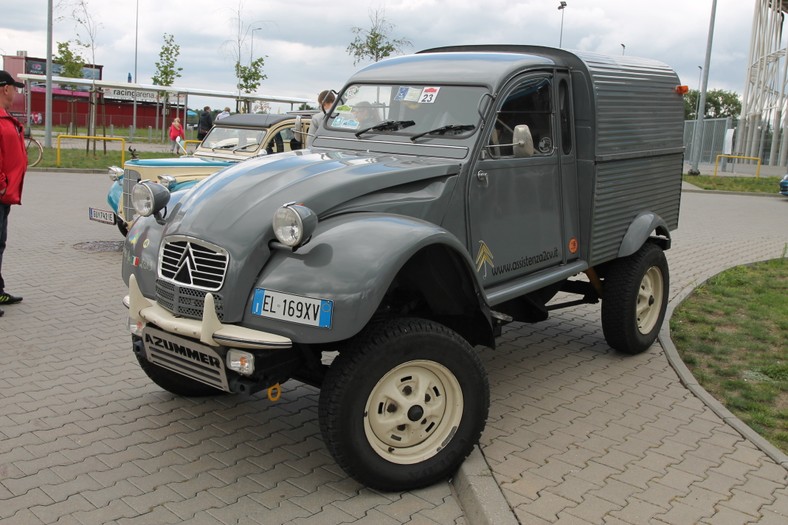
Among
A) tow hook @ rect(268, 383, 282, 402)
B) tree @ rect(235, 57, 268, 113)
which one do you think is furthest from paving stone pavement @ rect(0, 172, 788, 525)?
tree @ rect(235, 57, 268, 113)

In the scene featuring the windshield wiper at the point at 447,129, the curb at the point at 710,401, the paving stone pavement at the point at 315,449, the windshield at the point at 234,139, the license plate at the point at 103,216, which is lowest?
the paving stone pavement at the point at 315,449

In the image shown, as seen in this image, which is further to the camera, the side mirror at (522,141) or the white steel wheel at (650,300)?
the white steel wheel at (650,300)

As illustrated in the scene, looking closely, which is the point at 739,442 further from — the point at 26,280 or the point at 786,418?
the point at 26,280

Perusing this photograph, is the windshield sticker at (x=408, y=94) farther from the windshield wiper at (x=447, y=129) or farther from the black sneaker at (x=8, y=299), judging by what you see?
the black sneaker at (x=8, y=299)

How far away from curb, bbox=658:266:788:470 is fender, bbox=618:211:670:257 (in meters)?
0.97

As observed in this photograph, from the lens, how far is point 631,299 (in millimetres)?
6016

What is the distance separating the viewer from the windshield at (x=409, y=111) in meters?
4.82

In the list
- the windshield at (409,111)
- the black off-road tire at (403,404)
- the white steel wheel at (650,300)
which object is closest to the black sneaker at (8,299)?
the windshield at (409,111)

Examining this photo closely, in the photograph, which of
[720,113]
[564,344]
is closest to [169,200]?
[564,344]

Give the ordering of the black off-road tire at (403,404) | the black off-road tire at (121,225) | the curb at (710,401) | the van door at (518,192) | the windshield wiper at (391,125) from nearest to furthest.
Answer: the black off-road tire at (403,404) → the curb at (710,401) → the van door at (518,192) → the windshield wiper at (391,125) → the black off-road tire at (121,225)

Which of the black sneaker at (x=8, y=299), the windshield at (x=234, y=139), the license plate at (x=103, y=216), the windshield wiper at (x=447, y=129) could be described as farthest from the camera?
the windshield at (x=234, y=139)

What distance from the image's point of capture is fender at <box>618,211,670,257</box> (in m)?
5.85

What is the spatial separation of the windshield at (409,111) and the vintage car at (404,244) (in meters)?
0.01

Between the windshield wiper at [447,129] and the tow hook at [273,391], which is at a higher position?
the windshield wiper at [447,129]
